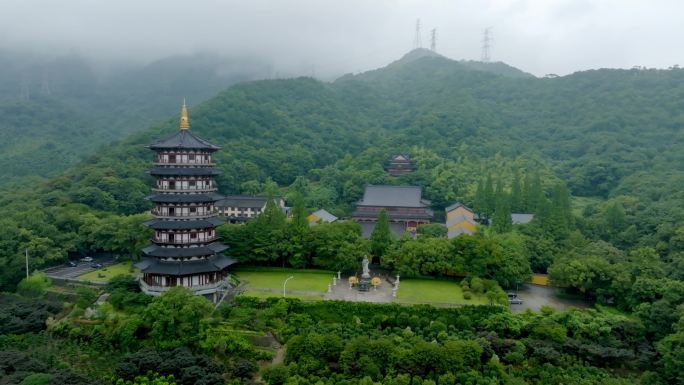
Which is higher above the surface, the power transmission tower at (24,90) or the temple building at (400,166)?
the power transmission tower at (24,90)

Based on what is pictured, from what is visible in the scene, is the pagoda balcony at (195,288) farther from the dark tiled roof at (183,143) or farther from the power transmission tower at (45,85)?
the power transmission tower at (45,85)

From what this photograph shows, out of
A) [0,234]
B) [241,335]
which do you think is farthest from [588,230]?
[0,234]

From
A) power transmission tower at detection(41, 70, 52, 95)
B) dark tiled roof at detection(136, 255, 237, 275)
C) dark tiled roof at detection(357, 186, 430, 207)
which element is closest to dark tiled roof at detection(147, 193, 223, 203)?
dark tiled roof at detection(136, 255, 237, 275)

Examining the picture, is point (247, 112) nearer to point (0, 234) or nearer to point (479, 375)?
point (0, 234)

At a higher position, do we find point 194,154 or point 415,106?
point 415,106

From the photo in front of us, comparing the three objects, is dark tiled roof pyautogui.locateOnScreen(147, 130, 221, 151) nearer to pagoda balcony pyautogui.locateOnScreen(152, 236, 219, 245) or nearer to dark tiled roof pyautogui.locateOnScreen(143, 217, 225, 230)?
dark tiled roof pyautogui.locateOnScreen(143, 217, 225, 230)

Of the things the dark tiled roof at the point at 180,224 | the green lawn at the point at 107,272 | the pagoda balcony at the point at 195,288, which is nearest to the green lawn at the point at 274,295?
the pagoda balcony at the point at 195,288
